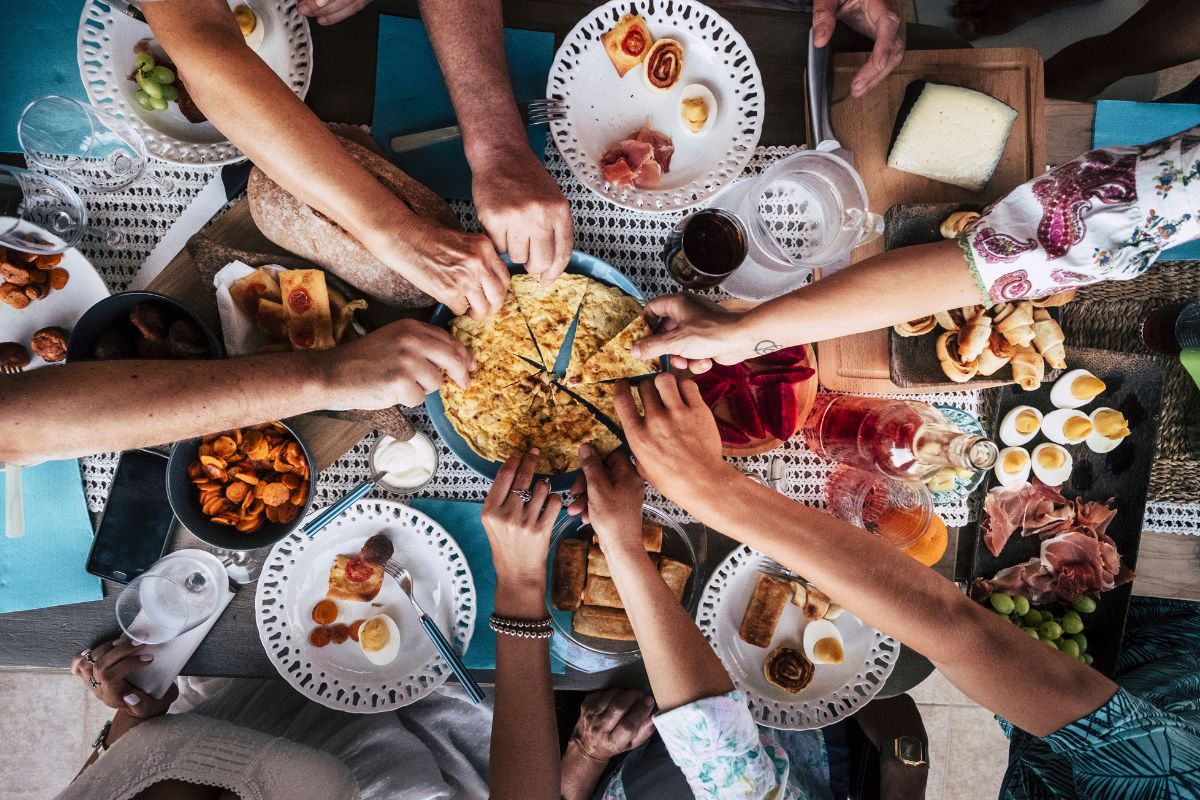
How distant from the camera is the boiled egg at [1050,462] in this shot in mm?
1908

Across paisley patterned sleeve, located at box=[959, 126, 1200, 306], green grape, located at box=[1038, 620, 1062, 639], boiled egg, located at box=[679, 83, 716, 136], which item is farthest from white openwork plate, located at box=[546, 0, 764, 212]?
green grape, located at box=[1038, 620, 1062, 639]

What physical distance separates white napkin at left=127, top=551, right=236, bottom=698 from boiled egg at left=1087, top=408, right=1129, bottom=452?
2460mm

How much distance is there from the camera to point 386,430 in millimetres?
1730

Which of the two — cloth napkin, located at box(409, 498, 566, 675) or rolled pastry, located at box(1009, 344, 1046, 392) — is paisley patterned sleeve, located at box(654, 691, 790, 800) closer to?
cloth napkin, located at box(409, 498, 566, 675)

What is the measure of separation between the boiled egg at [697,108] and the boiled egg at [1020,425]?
1177 mm

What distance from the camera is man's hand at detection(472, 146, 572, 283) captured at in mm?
1607

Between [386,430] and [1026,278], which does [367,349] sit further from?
[1026,278]

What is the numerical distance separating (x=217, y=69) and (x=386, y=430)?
0.89 m

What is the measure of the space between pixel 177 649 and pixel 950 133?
250cm

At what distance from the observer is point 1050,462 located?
1908mm

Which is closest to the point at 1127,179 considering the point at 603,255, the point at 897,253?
the point at 897,253

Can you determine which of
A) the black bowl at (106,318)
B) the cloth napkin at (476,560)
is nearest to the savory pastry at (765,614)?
the cloth napkin at (476,560)

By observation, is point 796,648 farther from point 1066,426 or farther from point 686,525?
point 1066,426

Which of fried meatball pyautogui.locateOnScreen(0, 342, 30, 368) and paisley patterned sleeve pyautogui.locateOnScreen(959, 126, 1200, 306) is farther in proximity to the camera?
fried meatball pyautogui.locateOnScreen(0, 342, 30, 368)
